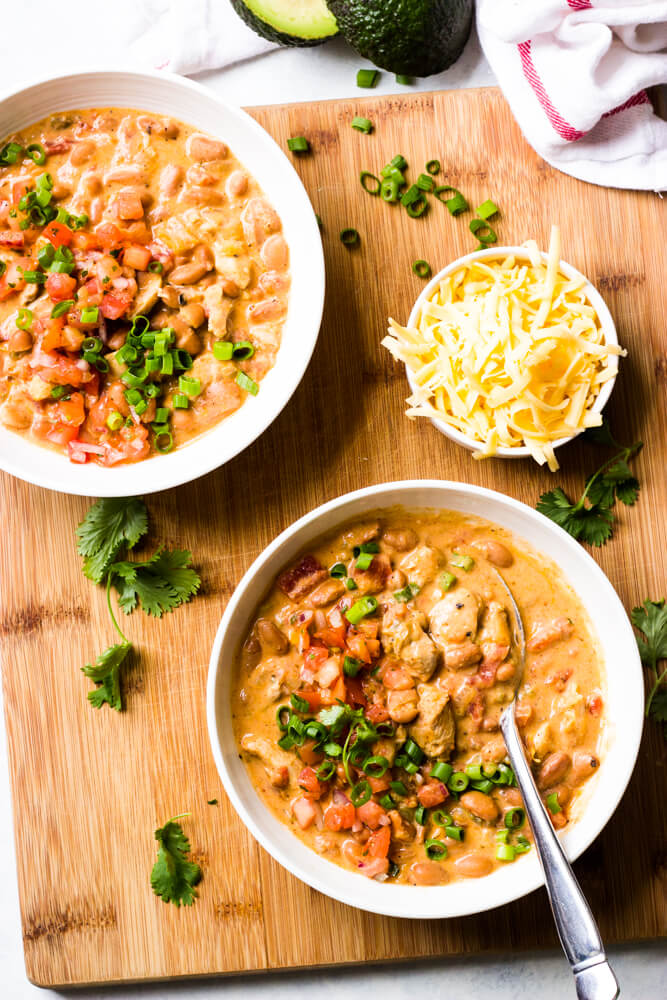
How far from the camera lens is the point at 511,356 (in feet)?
11.8

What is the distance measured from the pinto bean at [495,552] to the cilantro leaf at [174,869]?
180cm

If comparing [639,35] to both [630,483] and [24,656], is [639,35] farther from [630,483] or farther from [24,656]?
[24,656]

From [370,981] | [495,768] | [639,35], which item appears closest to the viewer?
[495,768]

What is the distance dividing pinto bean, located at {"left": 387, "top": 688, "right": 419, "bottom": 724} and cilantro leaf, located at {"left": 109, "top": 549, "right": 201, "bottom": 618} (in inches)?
39.5

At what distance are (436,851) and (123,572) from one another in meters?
1.75

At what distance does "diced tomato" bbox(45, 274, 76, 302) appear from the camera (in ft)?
12.5

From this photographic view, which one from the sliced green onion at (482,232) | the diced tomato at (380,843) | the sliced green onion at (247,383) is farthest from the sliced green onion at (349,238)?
the diced tomato at (380,843)

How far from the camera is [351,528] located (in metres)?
3.87

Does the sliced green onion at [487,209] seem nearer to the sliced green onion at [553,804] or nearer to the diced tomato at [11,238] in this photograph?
the diced tomato at [11,238]

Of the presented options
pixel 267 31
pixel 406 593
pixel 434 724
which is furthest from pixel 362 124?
pixel 434 724

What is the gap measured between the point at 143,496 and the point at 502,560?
159 centimetres

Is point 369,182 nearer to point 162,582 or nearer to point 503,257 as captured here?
point 503,257

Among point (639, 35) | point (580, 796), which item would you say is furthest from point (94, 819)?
point (639, 35)

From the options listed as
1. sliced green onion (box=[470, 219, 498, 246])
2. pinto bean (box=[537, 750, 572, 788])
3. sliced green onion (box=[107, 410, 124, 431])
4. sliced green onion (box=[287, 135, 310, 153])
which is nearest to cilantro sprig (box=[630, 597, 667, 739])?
pinto bean (box=[537, 750, 572, 788])
